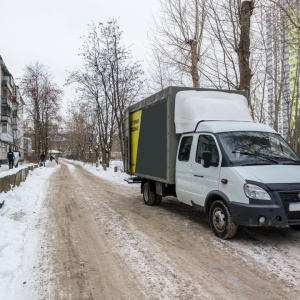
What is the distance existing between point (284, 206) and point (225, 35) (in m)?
11.5

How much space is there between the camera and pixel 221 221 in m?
6.21

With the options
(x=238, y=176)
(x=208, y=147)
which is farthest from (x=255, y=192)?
(x=208, y=147)

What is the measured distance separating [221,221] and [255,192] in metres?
1.00

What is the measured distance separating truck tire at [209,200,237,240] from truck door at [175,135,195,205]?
3.35ft

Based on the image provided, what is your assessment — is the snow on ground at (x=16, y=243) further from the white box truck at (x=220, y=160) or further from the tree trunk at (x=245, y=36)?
the tree trunk at (x=245, y=36)

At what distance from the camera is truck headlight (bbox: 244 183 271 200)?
5.51 metres

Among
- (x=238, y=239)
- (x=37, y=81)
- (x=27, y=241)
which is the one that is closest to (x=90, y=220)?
(x=27, y=241)

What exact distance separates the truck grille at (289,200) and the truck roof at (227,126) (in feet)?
5.96

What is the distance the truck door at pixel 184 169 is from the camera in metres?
7.41

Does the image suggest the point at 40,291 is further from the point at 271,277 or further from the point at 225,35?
the point at 225,35

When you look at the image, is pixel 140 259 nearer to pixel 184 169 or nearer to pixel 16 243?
pixel 16 243

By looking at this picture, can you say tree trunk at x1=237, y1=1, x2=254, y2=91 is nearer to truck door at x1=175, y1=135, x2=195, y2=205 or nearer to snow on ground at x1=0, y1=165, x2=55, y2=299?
truck door at x1=175, y1=135, x2=195, y2=205

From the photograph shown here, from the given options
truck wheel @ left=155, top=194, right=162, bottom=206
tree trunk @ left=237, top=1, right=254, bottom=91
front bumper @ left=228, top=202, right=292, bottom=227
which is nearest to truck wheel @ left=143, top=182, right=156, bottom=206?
truck wheel @ left=155, top=194, right=162, bottom=206

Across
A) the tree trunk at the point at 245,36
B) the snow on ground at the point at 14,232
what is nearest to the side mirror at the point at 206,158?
the snow on ground at the point at 14,232
